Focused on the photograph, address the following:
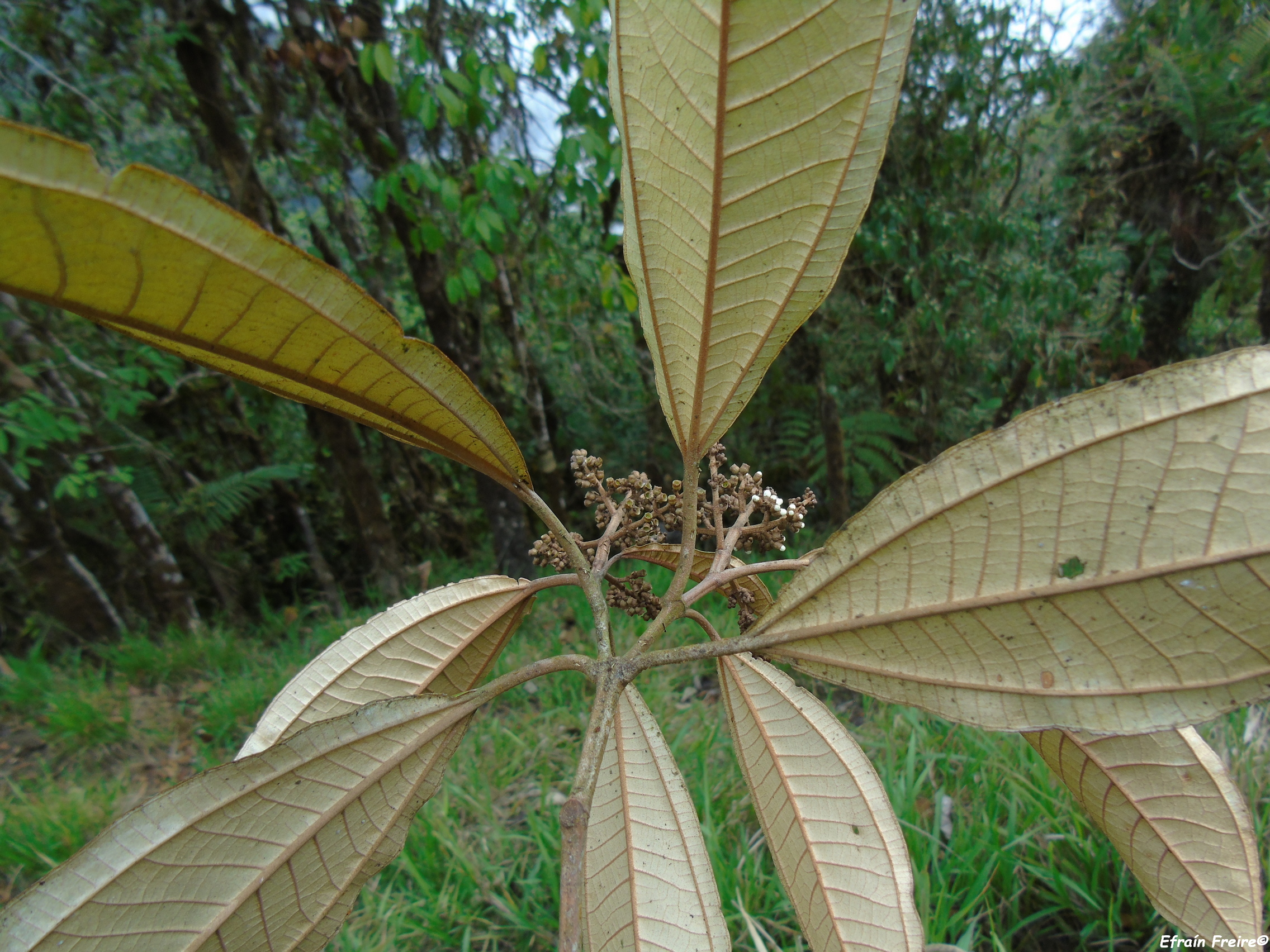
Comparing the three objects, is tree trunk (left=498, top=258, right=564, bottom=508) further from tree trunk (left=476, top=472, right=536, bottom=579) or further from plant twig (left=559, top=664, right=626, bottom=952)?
plant twig (left=559, top=664, right=626, bottom=952)

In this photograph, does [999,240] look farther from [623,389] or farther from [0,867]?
[0,867]

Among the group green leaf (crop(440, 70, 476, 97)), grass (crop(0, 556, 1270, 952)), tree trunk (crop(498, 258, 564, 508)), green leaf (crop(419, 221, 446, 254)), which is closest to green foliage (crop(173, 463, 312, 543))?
grass (crop(0, 556, 1270, 952))

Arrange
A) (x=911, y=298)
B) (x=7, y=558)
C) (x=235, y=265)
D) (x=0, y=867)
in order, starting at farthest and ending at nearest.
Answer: (x=7, y=558) < (x=911, y=298) < (x=0, y=867) < (x=235, y=265)

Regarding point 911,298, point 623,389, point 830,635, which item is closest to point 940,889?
point 830,635

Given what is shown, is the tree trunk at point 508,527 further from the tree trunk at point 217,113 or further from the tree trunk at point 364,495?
the tree trunk at point 217,113

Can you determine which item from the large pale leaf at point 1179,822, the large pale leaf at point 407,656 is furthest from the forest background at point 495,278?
the large pale leaf at point 1179,822

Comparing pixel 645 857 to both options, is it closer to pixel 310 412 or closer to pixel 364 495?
pixel 364 495
